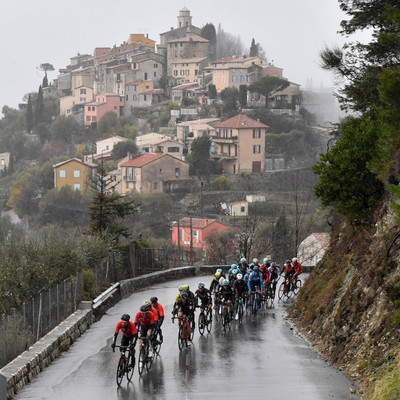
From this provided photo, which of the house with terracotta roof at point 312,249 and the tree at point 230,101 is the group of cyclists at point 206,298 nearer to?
the house with terracotta roof at point 312,249

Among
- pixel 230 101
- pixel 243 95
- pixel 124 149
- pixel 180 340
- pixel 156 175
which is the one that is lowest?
pixel 180 340

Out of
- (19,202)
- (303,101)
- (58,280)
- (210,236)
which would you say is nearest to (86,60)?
(303,101)

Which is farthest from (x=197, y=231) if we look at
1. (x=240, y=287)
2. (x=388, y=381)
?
(x=388, y=381)

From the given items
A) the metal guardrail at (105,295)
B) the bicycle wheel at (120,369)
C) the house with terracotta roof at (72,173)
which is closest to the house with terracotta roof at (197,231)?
the house with terracotta roof at (72,173)

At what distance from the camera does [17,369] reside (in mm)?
14000

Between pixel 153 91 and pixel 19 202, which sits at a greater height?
pixel 153 91

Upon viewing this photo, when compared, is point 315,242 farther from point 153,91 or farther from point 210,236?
point 153,91

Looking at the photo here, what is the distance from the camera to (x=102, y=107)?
145m

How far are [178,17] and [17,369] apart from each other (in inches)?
6303

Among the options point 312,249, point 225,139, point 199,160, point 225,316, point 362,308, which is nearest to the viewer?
point 362,308

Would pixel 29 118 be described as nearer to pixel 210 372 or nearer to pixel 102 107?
pixel 102 107

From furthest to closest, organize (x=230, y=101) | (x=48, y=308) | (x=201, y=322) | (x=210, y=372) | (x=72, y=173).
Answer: (x=230, y=101)
(x=72, y=173)
(x=201, y=322)
(x=48, y=308)
(x=210, y=372)

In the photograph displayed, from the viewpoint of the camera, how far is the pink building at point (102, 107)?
476ft

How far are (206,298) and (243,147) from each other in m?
94.8
